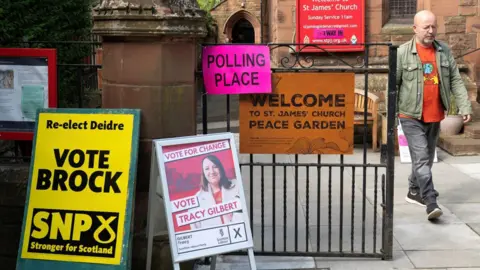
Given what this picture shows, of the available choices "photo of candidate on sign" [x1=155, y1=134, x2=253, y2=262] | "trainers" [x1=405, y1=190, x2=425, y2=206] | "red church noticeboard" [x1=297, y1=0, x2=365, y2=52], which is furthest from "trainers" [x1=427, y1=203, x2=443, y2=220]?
"red church noticeboard" [x1=297, y1=0, x2=365, y2=52]

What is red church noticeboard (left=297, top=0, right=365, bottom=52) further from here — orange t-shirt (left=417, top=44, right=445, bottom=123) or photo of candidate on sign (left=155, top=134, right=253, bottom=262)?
photo of candidate on sign (left=155, top=134, right=253, bottom=262)

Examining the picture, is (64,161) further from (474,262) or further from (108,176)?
(474,262)

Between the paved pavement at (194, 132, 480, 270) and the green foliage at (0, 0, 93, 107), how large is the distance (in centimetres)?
204

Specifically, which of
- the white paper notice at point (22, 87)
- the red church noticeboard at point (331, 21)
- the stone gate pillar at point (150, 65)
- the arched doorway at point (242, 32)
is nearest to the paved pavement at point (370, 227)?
the stone gate pillar at point (150, 65)

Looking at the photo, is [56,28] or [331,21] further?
[331,21]

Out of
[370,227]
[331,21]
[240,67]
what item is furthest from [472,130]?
[240,67]

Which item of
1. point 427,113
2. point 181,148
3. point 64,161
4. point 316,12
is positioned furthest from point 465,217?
point 316,12

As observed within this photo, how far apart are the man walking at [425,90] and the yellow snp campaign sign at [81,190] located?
10.4 feet

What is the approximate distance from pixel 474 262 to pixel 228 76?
2.40 meters

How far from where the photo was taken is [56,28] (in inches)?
249

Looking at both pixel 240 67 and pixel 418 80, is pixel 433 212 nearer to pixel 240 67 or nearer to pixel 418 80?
pixel 418 80

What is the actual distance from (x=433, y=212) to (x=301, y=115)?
2.01m

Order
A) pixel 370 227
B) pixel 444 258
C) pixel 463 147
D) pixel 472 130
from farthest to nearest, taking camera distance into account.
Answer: pixel 472 130 → pixel 463 147 → pixel 370 227 → pixel 444 258

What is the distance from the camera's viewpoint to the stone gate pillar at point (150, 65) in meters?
4.76
